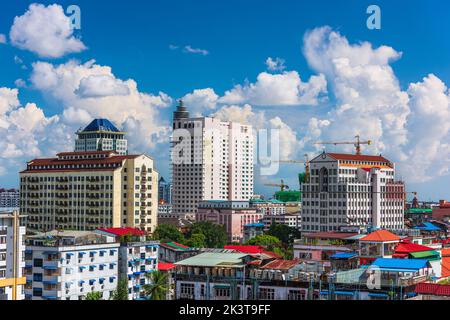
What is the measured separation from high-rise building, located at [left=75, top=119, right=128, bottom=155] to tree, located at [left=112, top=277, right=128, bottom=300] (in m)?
21.6

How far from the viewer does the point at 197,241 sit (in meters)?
18.0

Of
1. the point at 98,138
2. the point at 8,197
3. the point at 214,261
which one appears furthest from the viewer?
the point at 8,197

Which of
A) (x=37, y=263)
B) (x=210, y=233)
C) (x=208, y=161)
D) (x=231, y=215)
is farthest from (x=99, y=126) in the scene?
(x=37, y=263)

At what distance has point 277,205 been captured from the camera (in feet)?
105

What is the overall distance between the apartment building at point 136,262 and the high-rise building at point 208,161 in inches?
737

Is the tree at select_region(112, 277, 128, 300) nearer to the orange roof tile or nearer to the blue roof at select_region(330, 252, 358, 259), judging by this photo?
the blue roof at select_region(330, 252, 358, 259)

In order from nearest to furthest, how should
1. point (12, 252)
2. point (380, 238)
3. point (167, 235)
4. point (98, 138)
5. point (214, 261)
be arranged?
1. point (214, 261)
2. point (12, 252)
3. point (380, 238)
4. point (167, 235)
5. point (98, 138)

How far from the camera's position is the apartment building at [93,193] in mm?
19141

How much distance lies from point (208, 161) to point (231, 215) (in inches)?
184

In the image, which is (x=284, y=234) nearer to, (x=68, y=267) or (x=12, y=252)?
(x=68, y=267)

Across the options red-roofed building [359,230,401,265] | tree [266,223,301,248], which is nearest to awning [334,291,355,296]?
red-roofed building [359,230,401,265]

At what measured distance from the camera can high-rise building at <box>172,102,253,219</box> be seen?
1206 inches

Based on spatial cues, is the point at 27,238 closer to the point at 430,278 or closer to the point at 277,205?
the point at 430,278
